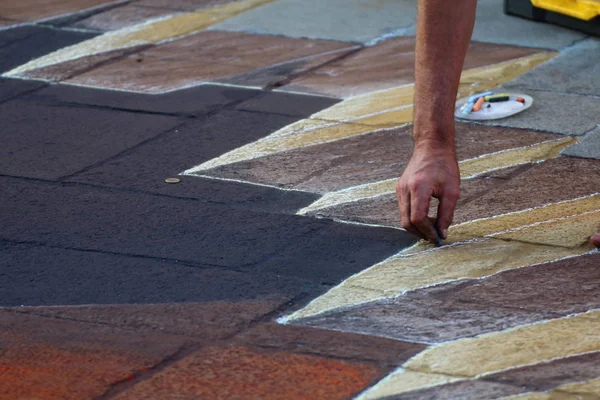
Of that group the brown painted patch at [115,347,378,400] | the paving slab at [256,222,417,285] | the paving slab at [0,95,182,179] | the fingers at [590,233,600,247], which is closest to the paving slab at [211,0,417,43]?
the paving slab at [0,95,182,179]

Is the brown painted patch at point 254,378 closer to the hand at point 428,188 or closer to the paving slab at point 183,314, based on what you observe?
the paving slab at point 183,314

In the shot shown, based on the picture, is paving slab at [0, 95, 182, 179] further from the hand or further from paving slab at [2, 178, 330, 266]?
the hand

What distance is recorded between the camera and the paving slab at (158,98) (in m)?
5.78

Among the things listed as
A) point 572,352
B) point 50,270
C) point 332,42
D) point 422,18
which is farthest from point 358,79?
point 572,352

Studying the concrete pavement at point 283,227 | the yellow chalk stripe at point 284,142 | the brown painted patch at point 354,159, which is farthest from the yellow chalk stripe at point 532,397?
the yellow chalk stripe at point 284,142

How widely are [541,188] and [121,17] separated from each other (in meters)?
4.25

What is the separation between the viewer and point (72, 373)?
3.15m

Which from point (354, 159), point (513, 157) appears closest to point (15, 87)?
point (354, 159)

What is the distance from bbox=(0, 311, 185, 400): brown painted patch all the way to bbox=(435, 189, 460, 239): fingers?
107 centimetres

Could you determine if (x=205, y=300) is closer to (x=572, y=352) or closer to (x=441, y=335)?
(x=441, y=335)

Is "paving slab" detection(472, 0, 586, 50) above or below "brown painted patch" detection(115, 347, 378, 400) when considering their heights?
above

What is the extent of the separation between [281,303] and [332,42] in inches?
148

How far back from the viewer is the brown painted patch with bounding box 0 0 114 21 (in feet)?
26.0

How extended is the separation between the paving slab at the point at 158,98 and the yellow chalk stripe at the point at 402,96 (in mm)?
556
